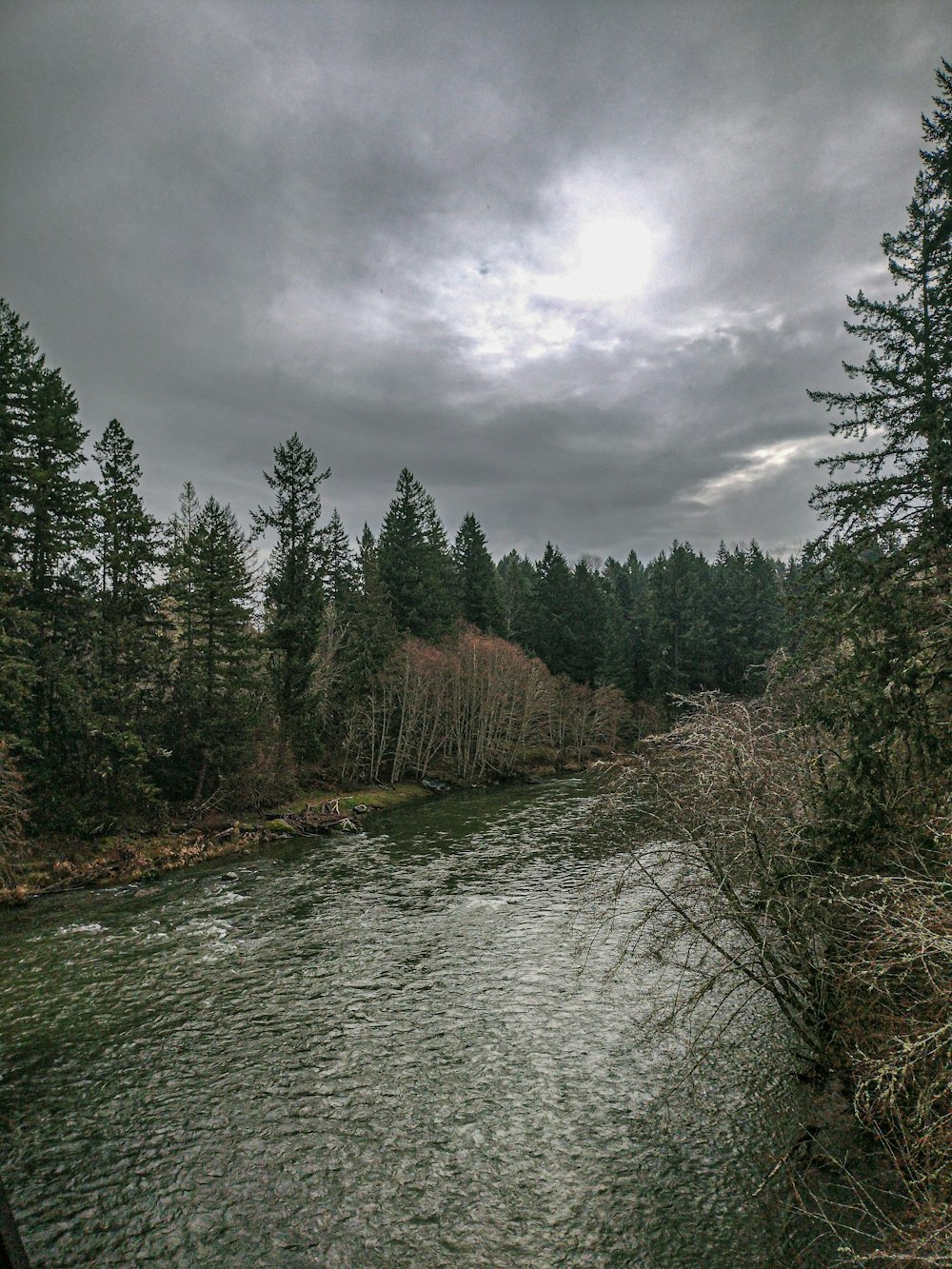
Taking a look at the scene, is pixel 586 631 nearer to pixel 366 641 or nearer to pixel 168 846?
pixel 366 641

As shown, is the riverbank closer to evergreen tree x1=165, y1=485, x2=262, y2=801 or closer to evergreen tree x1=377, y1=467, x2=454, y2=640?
evergreen tree x1=165, y1=485, x2=262, y2=801

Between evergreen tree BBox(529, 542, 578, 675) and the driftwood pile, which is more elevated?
evergreen tree BBox(529, 542, 578, 675)

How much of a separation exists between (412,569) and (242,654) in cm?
2629

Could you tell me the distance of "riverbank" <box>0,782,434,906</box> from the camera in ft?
81.5

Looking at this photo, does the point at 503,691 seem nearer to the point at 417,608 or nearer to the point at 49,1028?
the point at 417,608

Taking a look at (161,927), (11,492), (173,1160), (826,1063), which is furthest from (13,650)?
(826,1063)

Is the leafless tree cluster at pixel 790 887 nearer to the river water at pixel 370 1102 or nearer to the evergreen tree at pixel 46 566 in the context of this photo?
the river water at pixel 370 1102

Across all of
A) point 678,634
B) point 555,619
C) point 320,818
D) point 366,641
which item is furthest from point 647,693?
point 320,818

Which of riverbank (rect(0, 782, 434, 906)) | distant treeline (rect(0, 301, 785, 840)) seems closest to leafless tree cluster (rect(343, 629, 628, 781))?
distant treeline (rect(0, 301, 785, 840))

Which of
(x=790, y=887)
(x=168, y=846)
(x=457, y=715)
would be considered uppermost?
(x=457, y=715)

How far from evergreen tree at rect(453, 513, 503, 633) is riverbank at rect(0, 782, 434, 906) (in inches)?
1273

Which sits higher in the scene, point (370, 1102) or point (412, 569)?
point (412, 569)

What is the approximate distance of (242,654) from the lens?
36.6 m

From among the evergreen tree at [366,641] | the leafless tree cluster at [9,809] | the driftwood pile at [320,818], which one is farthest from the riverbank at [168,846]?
the evergreen tree at [366,641]
